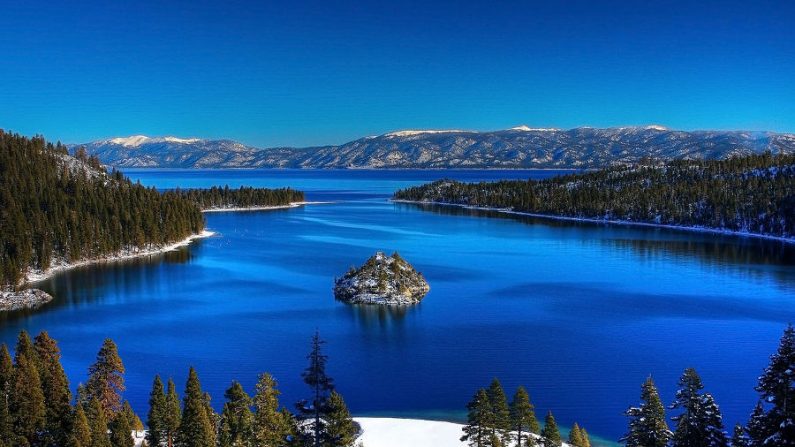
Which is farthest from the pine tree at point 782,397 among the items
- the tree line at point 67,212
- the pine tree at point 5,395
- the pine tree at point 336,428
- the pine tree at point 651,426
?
the tree line at point 67,212

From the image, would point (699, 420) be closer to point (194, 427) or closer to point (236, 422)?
point (236, 422)

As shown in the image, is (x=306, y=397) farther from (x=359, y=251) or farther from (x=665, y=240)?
(x=665, y=240)

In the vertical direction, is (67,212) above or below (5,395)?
above

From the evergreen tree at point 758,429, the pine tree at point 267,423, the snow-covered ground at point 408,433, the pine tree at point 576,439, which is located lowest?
the snow-covered ground at point 408,433

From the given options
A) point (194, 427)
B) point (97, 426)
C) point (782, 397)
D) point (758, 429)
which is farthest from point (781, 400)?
point (97, 426)

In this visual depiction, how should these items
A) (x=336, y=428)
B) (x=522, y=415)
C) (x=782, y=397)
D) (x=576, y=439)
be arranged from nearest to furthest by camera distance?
(x=782, y=397) → (x=336, y=428) → (x=576, y=439) → (x=522, y=415)

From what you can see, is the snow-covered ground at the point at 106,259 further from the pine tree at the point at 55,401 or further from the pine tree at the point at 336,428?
the pine tree at the point at 336,428
